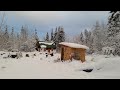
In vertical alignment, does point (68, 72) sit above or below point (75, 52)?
below

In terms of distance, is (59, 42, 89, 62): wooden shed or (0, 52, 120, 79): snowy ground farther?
(59, 42, 89, 62): wooden shed

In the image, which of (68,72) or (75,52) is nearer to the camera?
(68,72)

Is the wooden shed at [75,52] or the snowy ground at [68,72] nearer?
the snowy ground at [68,72]
